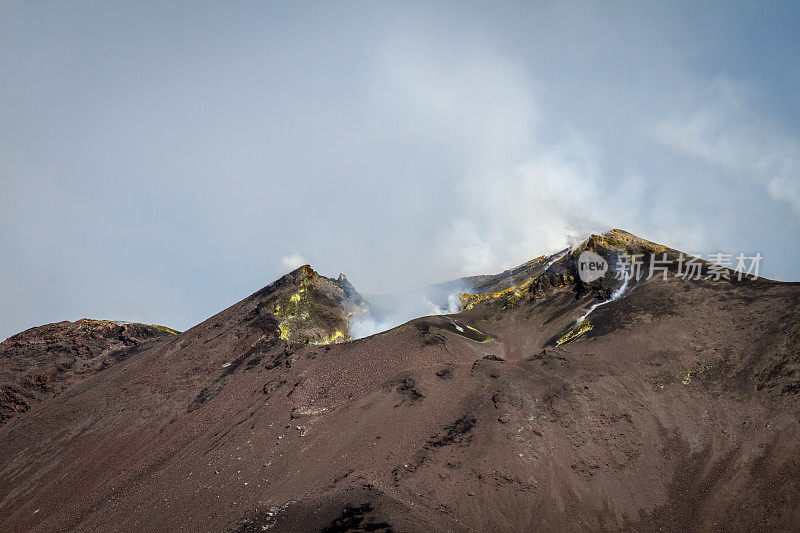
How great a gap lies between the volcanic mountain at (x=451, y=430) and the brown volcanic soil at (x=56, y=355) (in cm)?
371

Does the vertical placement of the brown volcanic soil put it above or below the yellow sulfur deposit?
above

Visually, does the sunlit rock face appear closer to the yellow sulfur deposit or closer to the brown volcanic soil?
the yellow sulfur deposit

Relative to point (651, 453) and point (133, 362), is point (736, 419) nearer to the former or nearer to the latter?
point (651, 453)

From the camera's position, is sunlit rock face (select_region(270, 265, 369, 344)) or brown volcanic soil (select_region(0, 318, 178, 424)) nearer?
sunlit rock face (select_region(270, 265, 369, 344))

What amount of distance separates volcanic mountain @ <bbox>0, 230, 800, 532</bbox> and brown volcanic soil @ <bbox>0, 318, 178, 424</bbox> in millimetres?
3715

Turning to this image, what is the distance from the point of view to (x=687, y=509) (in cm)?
1644

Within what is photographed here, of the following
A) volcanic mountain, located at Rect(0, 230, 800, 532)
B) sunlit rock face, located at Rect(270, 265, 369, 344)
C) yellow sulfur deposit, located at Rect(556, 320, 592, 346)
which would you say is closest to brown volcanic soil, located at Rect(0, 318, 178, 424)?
volcanic mountain, located at Rect(0, 230, 800, 532)

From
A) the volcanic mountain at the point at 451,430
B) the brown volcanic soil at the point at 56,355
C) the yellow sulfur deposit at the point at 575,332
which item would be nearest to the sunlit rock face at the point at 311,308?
the volcanic mountain at the point at 451,430

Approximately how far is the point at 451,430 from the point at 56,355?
1891 inches

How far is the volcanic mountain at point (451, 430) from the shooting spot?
16.6m

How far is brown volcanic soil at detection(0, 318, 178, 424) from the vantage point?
129 ft

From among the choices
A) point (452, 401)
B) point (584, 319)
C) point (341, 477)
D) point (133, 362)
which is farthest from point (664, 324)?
point (133, 362)

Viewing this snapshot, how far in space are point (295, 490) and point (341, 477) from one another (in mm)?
2149

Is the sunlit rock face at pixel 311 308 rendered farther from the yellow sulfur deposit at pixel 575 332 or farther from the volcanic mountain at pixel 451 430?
the yellow sulfur deposit at pixel 575 332
